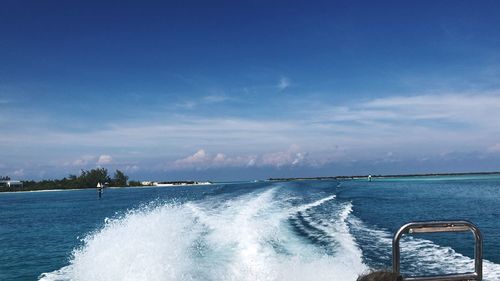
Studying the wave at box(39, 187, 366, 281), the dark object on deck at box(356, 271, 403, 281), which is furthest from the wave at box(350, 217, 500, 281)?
the dark object on deck at box(356, 271, 403, 281)

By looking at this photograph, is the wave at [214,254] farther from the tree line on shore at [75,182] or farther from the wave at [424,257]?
the tree line on shore at [75,182]

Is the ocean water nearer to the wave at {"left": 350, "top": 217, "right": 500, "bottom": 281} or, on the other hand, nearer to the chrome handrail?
the wave at {"left": 350, "top": 217, "right": 500, "bottom": 281}

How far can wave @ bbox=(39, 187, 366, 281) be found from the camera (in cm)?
1308

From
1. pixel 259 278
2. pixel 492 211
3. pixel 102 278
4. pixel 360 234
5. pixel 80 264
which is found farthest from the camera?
pixel 492 211

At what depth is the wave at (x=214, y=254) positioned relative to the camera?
42.9 feet

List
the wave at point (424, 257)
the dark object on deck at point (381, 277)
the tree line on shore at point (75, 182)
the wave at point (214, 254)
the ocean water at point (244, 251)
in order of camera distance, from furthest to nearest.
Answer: the tree line on shore at point (75, 182) < the wave at point (424, 257) < the ocean water at point (244, 251) < the wave at point (214, 254) < the dark object on deck at point (381, 277)

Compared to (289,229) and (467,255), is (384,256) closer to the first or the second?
(467,255)

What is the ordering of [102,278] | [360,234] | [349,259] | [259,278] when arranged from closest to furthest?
[259,278], [102,278], [349,259], [360,234]

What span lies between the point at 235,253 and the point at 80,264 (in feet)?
18.6

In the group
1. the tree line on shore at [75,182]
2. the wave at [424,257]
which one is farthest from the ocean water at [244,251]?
the tree line on shore at [75,182]

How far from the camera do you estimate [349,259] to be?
14992 millimetres

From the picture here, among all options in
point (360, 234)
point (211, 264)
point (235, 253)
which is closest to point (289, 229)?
point (360, 234)

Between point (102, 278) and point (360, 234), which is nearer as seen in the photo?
point (102, 278)

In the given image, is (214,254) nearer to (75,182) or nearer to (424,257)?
(424,257)
